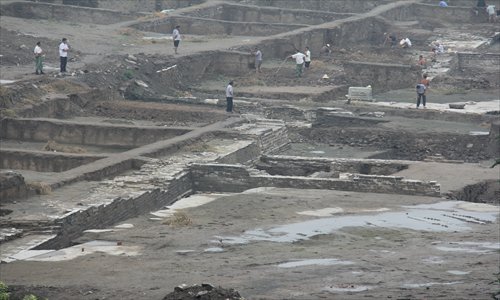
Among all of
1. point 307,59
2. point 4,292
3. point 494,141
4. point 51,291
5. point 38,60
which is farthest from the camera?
point 307,59

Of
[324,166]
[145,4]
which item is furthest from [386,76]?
[145,4]

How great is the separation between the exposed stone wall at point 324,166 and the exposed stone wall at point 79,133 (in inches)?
98.6

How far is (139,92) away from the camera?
39.0 m

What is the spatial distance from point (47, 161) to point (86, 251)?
6904 millimetres

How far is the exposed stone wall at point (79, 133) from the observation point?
34.1 metres

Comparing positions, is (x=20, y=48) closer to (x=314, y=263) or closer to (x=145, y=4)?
(x=145, y=4)

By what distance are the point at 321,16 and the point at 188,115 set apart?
56.0 ft

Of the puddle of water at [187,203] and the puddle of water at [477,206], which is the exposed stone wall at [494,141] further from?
the puddle of water at [187,203]

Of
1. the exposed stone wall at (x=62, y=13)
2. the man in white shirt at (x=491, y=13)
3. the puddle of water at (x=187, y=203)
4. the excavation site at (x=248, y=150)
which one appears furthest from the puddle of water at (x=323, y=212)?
the man in white shirt at (x=491, y=13)

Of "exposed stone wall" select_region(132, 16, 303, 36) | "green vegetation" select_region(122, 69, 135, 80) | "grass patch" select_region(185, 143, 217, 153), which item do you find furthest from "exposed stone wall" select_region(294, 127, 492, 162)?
"exposed stone wall" select_region(132, 16, 303, 36)

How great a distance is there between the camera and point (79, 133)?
112ft

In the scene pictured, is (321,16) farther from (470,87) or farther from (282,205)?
(282,205)

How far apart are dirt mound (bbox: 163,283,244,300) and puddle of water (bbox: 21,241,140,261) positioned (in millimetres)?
4859

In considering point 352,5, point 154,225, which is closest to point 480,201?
point 154,225
